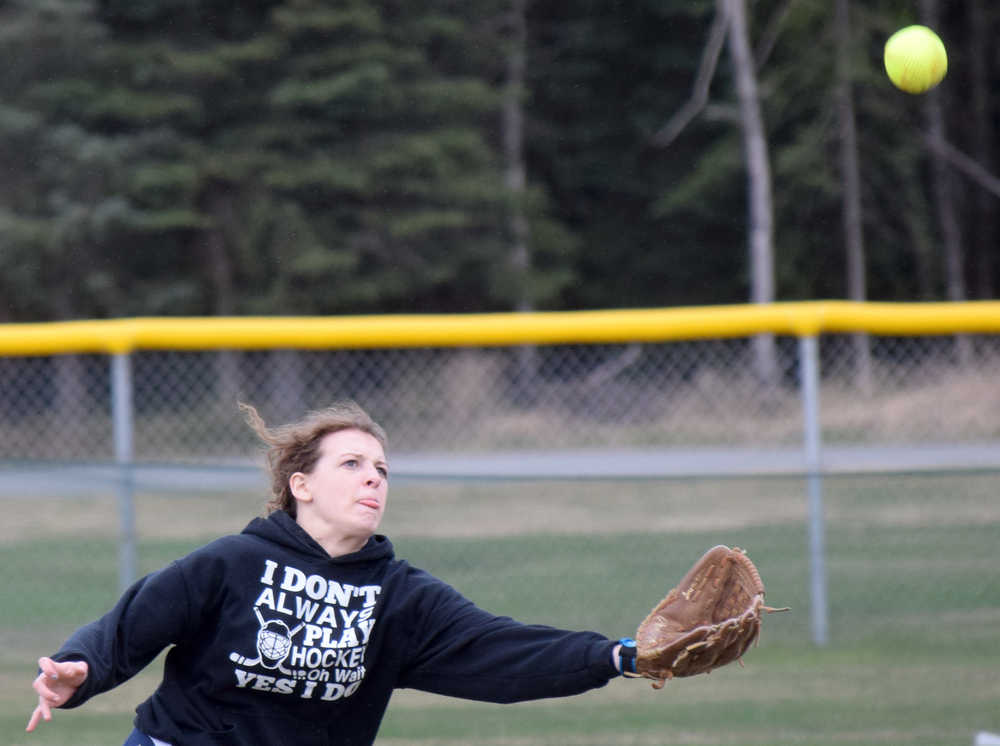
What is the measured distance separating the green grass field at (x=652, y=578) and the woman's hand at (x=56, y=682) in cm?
278

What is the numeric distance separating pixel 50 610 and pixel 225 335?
1581 millimetres

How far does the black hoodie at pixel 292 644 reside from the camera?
306 centimetres

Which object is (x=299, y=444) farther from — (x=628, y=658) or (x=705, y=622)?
(x=705, y=622)

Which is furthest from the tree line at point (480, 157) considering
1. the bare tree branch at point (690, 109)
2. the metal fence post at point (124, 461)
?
the metal fence post at point (124, 461)

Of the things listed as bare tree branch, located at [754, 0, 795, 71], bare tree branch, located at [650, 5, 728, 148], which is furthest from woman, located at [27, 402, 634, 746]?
bare tree branch, located at [754, 0, 795, 71]

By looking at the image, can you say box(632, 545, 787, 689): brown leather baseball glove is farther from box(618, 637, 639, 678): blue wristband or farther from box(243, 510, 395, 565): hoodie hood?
box(243, 510, 395, 565): hoodie hood

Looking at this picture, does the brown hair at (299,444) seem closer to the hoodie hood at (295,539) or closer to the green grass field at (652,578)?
the hoodie hood at (295,539)

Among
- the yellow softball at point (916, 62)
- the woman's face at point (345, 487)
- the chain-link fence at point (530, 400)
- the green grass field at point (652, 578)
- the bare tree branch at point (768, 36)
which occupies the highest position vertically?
the bare tree branch at point (768, 36)

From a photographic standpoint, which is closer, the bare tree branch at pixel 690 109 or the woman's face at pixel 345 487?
the woman's face at pixel 345 487

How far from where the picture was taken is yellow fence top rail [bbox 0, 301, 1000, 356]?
255 inches

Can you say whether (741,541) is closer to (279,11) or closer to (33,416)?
(33,416)

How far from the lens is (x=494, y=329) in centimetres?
659

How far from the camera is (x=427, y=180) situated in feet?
71.1

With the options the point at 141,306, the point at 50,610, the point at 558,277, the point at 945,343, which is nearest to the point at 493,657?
the point at 50,610
